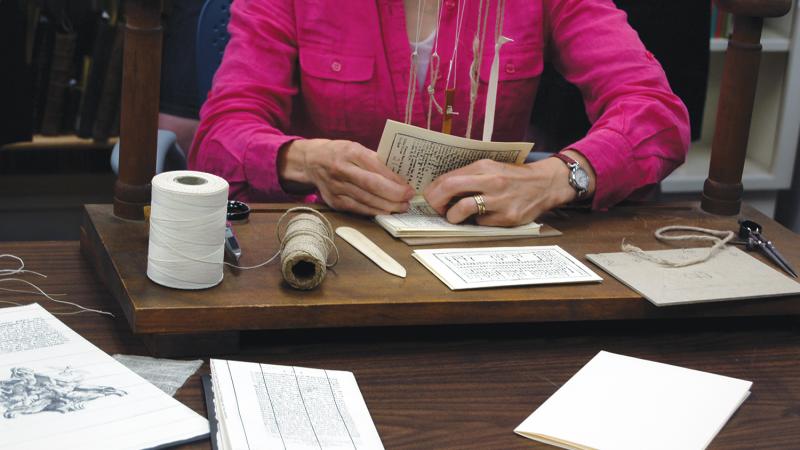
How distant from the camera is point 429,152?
4.82ft

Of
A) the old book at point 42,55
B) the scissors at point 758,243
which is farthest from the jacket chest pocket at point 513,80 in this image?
the old book at point 42,55

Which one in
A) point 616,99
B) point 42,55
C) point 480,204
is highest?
point 616,99

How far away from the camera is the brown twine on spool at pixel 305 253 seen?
3.90 feet

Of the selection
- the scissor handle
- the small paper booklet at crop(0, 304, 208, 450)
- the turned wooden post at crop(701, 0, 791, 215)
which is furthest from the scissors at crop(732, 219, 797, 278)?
the small paper booklet at crop(0, 304, 208, 450)

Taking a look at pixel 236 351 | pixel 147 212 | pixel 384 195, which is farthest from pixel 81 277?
pixel 384 195

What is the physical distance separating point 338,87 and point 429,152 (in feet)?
1.12

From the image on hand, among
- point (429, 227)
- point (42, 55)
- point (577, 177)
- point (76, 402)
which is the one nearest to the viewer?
point (76, 402)

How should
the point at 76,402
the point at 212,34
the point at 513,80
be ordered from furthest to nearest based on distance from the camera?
1. the point at 212,34
2. the point at 513,80
3. the point at 76,402

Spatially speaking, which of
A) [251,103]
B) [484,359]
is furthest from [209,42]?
[484,359]

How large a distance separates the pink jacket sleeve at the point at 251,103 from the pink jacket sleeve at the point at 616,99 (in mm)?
480

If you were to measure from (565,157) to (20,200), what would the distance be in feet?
7.66

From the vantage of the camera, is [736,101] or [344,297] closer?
[344,297]

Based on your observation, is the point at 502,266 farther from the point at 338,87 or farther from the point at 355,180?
the point at 338,87

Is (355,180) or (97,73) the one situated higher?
(355,180)
